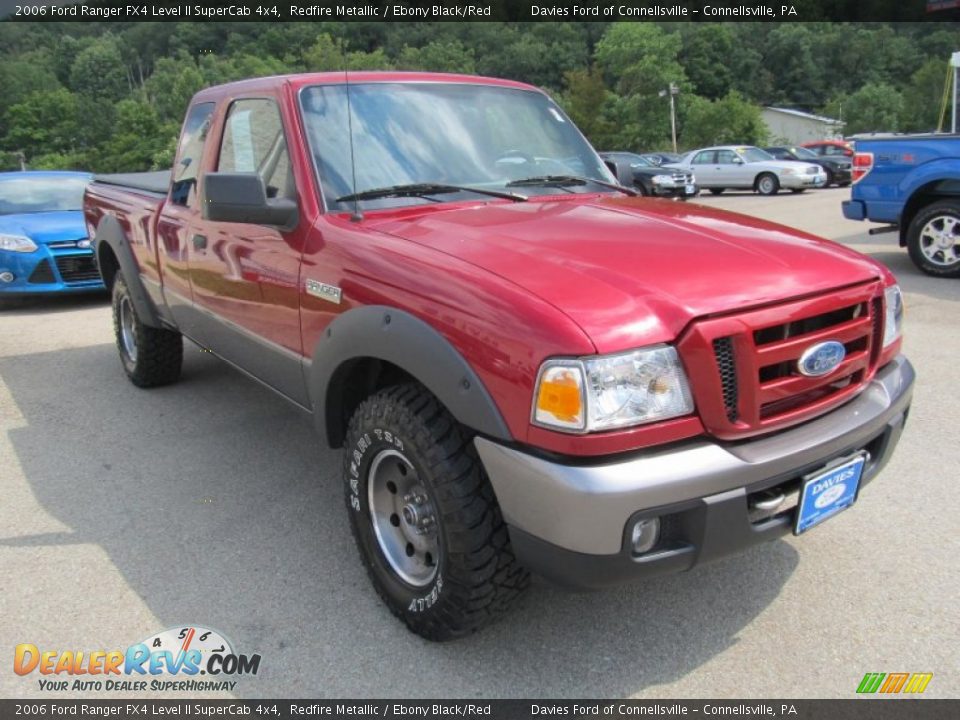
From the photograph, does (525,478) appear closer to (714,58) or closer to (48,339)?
(48,339)

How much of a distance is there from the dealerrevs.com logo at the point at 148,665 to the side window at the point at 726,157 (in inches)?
893

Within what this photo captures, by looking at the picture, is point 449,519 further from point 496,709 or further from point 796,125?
point 796,125

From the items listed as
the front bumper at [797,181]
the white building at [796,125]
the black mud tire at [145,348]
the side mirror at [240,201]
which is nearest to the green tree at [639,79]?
the white building at [796,125]

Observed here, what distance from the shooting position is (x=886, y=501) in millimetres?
3502

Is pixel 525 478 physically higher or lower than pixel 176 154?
lower

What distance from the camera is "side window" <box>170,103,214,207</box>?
417 cm

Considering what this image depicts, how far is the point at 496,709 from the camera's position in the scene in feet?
7.73

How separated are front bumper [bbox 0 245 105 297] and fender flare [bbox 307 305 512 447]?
21.5ft

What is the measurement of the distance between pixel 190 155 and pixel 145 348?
155 cm

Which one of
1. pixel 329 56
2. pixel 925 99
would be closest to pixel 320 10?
pixel 329 56

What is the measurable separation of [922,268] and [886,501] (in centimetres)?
569

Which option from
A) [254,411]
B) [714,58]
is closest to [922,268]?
[254,411]

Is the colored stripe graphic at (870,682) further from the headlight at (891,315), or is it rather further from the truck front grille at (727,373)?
the headlight at (891,315)

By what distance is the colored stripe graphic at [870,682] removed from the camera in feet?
7.79
